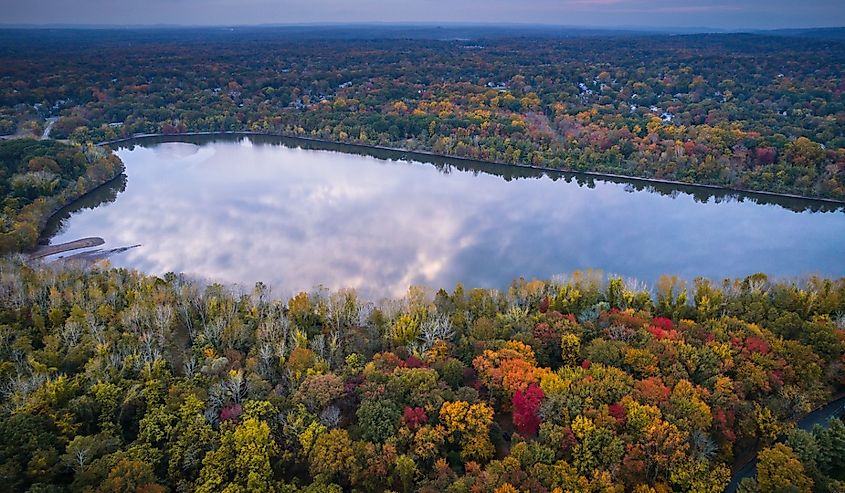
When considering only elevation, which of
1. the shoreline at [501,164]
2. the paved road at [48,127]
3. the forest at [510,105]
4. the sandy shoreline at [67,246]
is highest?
the forest at [510,105]

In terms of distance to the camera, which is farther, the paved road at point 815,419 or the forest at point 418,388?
the paved road at point 815,419

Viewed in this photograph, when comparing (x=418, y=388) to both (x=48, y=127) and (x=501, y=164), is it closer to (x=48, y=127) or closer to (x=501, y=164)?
(x=501, y=164)

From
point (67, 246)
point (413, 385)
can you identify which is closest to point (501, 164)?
point (67, 246)

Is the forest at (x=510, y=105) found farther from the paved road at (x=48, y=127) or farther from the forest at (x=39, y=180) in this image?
the forest at (x=39, y=180)

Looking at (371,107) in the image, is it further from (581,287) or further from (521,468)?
(521,468)

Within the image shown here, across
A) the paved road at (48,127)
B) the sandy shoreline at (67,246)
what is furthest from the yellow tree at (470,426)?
the paved road at (48,127)

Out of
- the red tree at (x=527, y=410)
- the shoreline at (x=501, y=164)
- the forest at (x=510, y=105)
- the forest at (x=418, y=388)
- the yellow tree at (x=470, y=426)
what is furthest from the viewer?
Result: the forest at (x=510, y=105)
